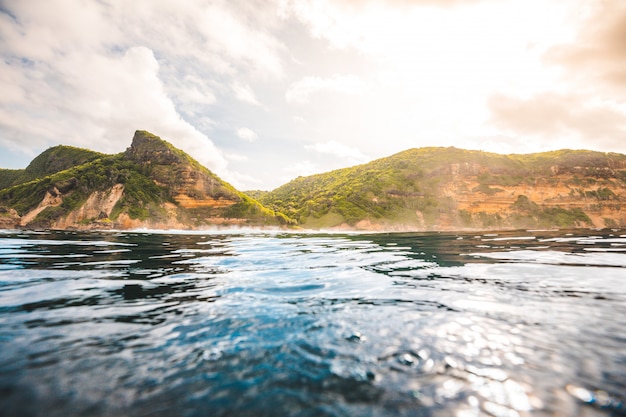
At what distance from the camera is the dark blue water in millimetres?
2602

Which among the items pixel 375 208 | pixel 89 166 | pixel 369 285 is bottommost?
pixel 369 285

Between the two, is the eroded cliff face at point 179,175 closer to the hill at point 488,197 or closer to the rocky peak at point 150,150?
the rocky peak at point 150,150

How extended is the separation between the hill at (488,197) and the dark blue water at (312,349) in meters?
88.1

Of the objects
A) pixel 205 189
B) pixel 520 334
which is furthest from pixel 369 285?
pixel 205 189

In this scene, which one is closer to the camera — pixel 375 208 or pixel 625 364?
pixel 625 364

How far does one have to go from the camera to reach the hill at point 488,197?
89.9m

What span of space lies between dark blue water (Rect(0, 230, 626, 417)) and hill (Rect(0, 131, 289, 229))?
7289cm

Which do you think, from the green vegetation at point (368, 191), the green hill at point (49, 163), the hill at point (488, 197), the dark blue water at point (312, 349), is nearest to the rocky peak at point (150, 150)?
the green vegetation at point (368, 191)

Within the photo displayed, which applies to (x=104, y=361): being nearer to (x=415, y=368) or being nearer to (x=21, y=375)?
(x=21, y=375)

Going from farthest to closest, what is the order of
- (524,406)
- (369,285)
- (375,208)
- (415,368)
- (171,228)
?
1. (375,208)
2. (171,228)
3. (369,285)
4. (415,368)
5. (524,406)

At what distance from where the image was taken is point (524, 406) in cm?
257

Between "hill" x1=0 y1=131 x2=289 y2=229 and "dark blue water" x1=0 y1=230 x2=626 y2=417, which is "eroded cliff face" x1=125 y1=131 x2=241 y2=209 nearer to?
"hill" x1=0 y1=131 x2=289 y2=229

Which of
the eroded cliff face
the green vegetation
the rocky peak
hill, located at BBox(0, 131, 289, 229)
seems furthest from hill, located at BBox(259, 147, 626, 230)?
the rocky peak

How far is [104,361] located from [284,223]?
8340cm
